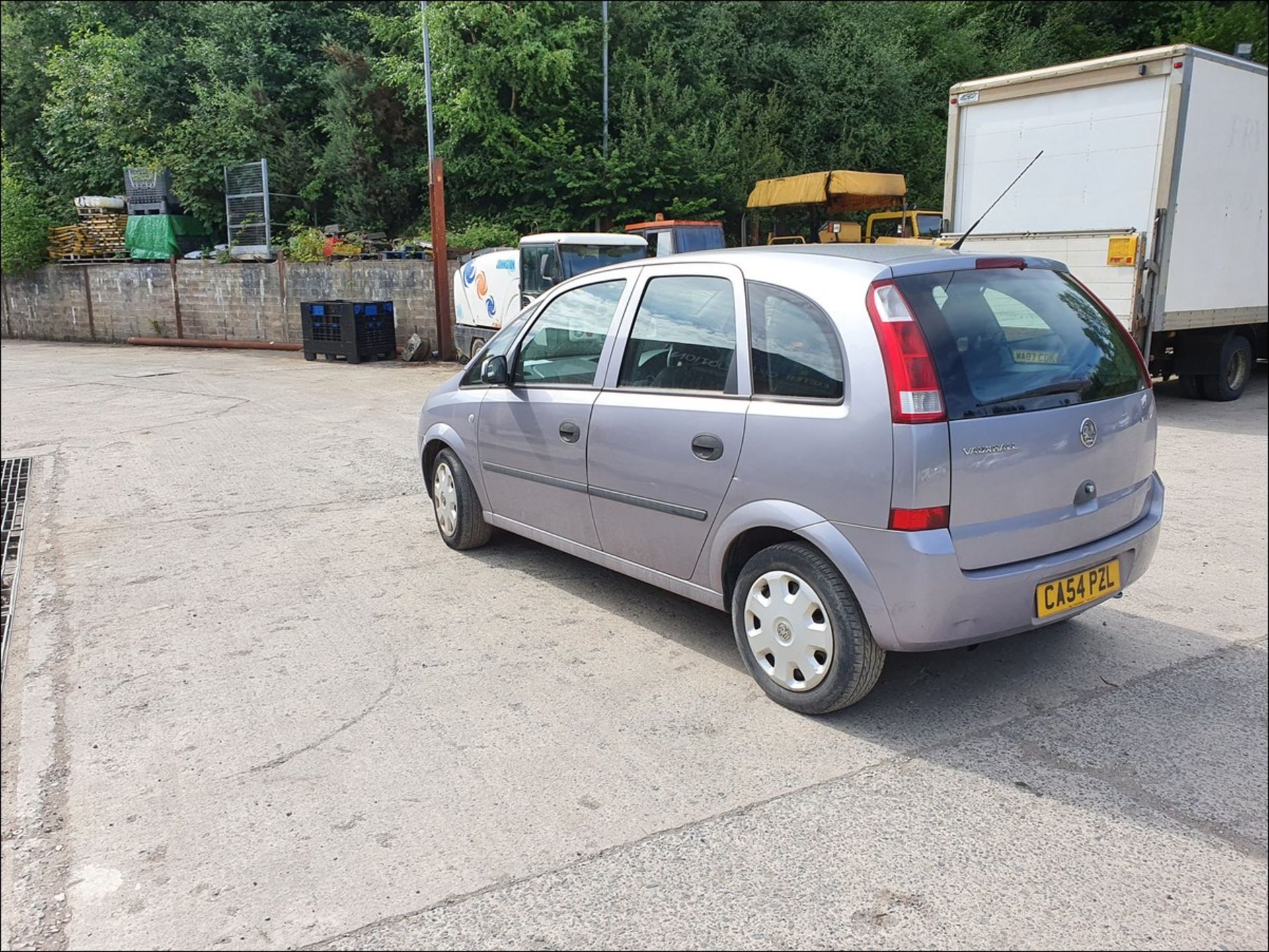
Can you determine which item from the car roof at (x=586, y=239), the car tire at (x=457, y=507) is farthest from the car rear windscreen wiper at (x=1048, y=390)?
the car roof at (x=586, y=239)

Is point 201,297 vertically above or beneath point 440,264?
beneath

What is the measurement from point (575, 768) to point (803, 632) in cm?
99

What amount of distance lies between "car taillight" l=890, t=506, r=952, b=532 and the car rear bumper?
0.02 metres

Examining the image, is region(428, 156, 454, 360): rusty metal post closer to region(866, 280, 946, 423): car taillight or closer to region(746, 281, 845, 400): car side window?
region(746, 281, 845, 400): car side window

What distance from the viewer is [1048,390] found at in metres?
3.62

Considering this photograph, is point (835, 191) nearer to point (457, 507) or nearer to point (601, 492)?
point (457, 507)

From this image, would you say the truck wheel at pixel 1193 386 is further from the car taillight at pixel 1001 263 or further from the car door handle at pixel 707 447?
the car door handle at pixel 707 447

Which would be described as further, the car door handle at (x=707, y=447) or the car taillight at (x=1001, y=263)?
the car door handle at (x=707, y=447)

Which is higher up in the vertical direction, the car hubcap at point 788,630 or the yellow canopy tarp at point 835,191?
the yellow canopy tarp at point 835,191

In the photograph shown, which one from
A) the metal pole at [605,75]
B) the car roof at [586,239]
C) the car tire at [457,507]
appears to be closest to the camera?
the car tire at [457,507]

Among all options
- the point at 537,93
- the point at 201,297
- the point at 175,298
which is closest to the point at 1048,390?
the point at 537,93

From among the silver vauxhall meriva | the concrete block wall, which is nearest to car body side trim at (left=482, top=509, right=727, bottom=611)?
the silver vauxhall meriva

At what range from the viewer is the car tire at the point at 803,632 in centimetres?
357

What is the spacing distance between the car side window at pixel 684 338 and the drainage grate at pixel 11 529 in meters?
3.20
